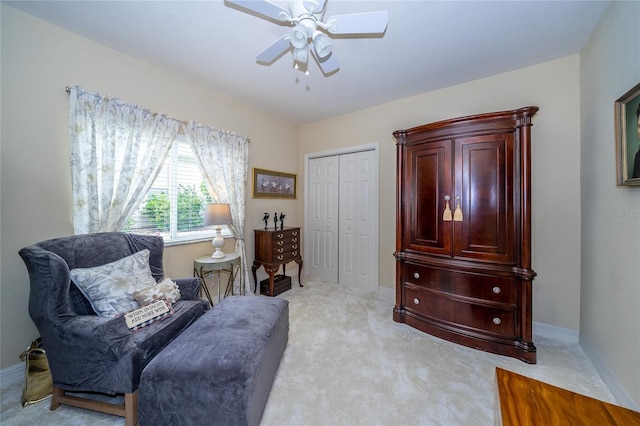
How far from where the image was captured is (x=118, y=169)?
2139 millimetres

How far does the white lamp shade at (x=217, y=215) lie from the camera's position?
252 cm

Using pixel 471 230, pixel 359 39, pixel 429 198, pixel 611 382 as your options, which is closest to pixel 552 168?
pixel 471 230

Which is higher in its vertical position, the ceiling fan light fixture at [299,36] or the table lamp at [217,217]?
the ceiling fan light fixture at [299,36]

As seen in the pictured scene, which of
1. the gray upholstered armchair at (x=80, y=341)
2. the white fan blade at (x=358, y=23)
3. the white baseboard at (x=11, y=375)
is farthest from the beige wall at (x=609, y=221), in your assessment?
the white baseboard at (x=11, y=375)

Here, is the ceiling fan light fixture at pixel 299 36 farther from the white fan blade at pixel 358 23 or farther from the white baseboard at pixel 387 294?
the white baseboard at pixel 387 294

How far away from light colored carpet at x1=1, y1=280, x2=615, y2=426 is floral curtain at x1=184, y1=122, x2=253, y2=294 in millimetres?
1431

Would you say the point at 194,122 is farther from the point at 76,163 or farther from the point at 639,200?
the point at 639,200

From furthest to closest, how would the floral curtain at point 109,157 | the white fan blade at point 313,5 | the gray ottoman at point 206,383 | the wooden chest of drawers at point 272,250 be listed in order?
the wooden chest of drawers at point 272,250, the floral curtain at point 109,157, the white fan blade at point 313,5, the gray ottoman at point 206,383

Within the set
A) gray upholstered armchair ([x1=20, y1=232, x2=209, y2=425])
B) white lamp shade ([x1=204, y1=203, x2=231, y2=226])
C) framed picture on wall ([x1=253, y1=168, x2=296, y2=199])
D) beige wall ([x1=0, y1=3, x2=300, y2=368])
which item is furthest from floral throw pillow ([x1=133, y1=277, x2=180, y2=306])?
framed picture on wall ([x1=253, y1=168, x2=296, y2=199])

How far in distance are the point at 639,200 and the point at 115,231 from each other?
388 cm

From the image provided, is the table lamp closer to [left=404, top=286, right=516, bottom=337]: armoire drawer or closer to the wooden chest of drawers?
the wooden chest of drawers

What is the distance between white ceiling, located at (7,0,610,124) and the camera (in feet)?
5.43

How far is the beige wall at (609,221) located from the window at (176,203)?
3.69m

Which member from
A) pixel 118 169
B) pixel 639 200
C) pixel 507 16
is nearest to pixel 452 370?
pixel 639 200
